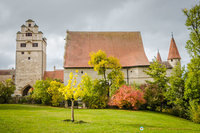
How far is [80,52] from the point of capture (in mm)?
29266

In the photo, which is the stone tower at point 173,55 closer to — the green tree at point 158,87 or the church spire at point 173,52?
the church spire at point 173,52

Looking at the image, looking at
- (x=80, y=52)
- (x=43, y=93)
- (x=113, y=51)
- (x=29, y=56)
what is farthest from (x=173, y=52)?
(x=29, y=56)

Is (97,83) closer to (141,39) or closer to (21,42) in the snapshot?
(141,39)

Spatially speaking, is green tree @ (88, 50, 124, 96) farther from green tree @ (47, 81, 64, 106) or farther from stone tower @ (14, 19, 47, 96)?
stone tower @ (14, 19, 47, 96)

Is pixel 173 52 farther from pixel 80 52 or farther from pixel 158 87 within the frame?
pixel 80 52

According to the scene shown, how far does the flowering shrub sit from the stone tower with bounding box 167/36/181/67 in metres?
16.7

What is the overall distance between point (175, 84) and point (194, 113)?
4.72 metres

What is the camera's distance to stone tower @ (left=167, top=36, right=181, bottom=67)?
32781mm

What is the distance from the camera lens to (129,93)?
61.8 feet

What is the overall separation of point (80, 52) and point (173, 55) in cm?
1730

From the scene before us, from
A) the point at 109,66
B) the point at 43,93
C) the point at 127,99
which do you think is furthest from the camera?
the point at 109,66

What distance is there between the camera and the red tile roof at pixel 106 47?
28047 mm

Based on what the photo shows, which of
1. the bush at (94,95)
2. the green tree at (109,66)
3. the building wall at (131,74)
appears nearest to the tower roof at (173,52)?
the building wall at (131,74)

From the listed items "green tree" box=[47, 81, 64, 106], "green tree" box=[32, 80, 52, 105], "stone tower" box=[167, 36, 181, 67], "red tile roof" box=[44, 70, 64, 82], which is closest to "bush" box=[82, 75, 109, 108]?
"green tree" box=[47, 81, 64, 106]
